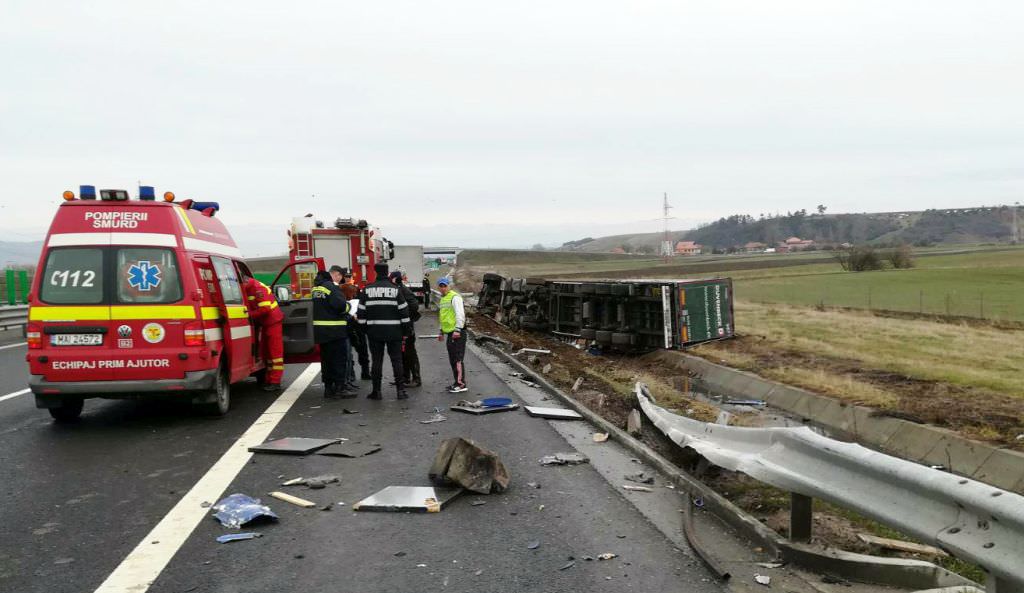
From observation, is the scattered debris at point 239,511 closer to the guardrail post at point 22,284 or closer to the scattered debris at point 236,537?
the scattered debris at point 236,537

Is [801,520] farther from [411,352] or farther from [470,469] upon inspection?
[411,352]

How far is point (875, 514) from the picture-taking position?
A: 143 inches

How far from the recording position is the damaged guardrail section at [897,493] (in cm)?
295

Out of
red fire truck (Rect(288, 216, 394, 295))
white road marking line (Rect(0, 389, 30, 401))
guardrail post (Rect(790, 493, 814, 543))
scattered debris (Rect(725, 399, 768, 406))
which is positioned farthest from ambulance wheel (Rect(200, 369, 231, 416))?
red fire truck (Rect(288, 216, 394, 295))

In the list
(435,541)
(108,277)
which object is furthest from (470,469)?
(108,277)

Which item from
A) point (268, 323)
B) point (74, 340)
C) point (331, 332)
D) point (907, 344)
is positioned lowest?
point (907, 344)

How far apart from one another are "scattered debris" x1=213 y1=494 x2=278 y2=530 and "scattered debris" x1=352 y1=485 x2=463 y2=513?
0.63 metres

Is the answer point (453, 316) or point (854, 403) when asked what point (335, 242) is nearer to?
point (453, 316)

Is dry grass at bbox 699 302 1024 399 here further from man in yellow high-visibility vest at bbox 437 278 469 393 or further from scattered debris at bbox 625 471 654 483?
man in yellow high-visibility vest at bbox 437 278 469 393

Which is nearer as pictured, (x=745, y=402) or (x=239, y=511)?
(x=239, y=511)

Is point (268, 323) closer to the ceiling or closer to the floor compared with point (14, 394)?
closer to the ceiling

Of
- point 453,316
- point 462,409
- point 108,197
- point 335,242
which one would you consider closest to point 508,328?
point 335,242

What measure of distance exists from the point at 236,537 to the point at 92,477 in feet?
7.29

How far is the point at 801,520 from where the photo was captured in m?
4.49
